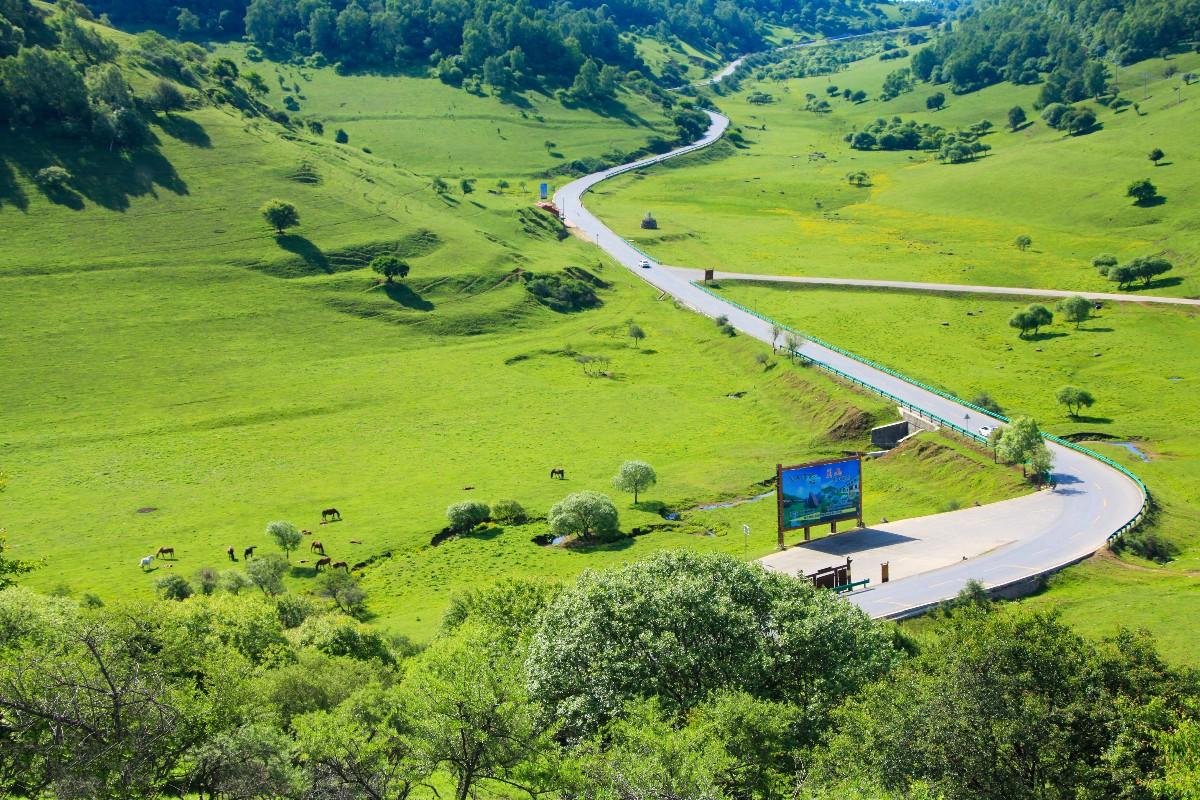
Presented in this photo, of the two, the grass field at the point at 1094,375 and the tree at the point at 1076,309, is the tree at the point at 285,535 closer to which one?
the grass field at the point at 1094,375

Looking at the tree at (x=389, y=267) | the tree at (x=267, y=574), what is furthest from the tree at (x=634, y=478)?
the tree at (x=389, y=267)

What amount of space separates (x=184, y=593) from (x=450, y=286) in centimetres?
8349

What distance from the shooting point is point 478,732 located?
93.2 feet

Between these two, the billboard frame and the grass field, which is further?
the billboard frame

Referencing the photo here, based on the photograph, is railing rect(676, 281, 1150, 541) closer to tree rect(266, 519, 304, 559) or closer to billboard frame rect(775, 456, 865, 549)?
billboard frame rect(775, 456, 865, 549)

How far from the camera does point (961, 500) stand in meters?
77.8

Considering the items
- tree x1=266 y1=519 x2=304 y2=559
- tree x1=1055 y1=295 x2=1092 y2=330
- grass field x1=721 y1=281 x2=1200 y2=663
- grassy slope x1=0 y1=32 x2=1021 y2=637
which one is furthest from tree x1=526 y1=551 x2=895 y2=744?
tree x1=1055 y1=295 x2=1092 y2=330

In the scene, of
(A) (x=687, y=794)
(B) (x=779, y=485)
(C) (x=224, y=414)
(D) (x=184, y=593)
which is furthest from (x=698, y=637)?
A: (C) (x=224, y=414)

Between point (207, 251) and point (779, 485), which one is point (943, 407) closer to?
point (779, 485)

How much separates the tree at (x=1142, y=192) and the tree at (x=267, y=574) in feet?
532

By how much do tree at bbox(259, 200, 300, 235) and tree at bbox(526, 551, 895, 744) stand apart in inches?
4742

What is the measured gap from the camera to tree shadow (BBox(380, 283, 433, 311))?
454ft

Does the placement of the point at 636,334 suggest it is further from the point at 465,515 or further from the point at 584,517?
the point at 584,517


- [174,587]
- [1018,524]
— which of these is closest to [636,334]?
[1018,524]
